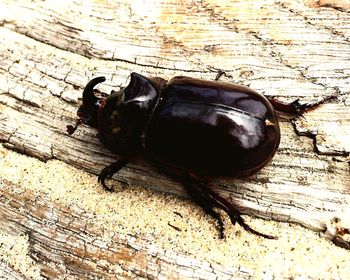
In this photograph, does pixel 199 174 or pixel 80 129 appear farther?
pixel 80 129

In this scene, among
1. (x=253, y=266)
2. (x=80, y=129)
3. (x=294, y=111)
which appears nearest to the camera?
(x=253, y=266)

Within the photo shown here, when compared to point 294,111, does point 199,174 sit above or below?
below

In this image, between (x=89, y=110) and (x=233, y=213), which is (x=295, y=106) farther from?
(x=89, y=110)

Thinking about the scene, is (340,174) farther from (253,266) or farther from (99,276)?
(99,276)

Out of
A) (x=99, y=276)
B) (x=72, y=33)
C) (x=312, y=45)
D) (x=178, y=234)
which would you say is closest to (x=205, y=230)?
(x=178, y=234)

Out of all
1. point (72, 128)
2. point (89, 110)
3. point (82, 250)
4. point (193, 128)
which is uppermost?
point (193, 128)

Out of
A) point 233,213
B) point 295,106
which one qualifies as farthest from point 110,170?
point 295,106
